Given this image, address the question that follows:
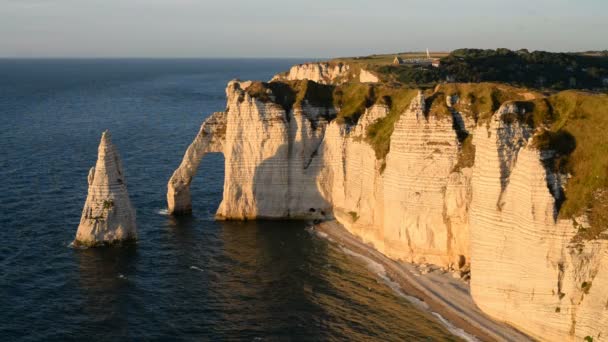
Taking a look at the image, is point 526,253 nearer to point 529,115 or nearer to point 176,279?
point 529,115

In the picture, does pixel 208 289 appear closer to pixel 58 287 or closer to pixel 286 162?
pixel 58 287

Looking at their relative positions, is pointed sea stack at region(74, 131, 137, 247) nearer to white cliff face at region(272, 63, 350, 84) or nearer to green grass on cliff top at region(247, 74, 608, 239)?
green grass on cliff top at region(247, 74, 608, 239)

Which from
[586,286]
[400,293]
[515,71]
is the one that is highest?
[515,71]

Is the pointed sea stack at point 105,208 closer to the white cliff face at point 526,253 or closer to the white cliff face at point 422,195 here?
the white cliff face at point 422,195

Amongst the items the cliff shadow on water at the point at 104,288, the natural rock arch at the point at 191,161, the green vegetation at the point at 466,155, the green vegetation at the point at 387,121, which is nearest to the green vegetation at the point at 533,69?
the green vegetation at the point at 387,121

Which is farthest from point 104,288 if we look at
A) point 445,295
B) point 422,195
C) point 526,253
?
point 526,253

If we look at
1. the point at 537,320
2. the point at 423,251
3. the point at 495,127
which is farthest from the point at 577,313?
the point at 423,251
